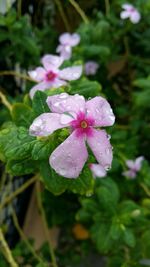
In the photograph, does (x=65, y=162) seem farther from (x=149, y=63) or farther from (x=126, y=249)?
(x=149, y=63)

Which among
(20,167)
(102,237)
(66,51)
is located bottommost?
(102,237)

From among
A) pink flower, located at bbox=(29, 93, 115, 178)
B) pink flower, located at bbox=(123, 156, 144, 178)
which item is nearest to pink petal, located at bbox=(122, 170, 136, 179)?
pink flower, located at bbox=(123, 156, 144, 178)

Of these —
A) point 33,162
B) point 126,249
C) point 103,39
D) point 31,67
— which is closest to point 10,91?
point 31,67

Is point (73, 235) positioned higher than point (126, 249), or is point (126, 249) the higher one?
point (126, 249)

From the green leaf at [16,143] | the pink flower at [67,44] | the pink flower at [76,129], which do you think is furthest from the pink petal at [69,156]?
the pink flower at [67,44]

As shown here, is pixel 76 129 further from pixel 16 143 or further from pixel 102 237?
pixel 102 237

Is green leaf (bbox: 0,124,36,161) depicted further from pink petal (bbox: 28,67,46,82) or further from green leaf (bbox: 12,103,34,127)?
pink petal (bbox: 28,67,46,82)

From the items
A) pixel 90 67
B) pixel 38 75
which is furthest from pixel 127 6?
pixel 38 75
